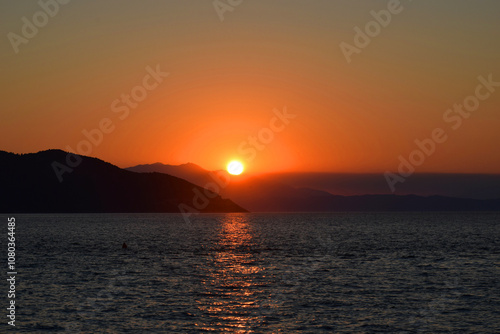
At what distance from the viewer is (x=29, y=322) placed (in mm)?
44875

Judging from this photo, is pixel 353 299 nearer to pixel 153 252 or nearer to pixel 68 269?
pixel 68 269

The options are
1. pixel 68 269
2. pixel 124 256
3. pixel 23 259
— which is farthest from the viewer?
pixel 124 256

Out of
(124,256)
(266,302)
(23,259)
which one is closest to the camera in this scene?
(266,302)

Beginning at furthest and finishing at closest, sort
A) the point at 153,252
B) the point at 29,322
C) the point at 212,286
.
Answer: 1. the point at 153,252
2. the point at 212,286
3. the point at 29,322

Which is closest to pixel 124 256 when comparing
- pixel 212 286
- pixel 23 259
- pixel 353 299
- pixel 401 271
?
pixel 23 259

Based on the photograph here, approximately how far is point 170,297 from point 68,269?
27.7m

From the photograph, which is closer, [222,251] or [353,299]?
[353,299]

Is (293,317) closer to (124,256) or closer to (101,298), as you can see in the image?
(101,298)

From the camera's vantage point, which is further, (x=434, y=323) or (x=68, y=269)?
(x=68, y=269)

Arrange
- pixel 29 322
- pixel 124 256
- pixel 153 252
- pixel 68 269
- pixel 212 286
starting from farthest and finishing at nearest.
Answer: pixel 153 252, pixel 124 256, pixel 68 269, pixel 212 286, pixel 29 322

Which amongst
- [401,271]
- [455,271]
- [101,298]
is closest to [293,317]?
[101,298]

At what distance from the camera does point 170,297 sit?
5600 cm

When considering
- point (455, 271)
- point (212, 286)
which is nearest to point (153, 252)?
point (212, 286)

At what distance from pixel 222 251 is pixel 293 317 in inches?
2549
